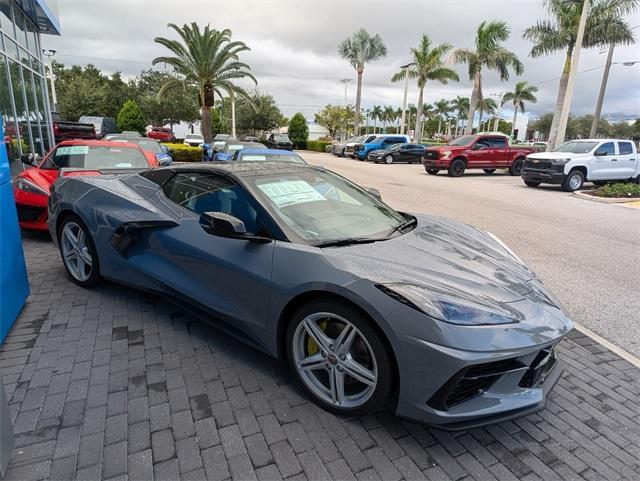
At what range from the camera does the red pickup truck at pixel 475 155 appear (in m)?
18.6

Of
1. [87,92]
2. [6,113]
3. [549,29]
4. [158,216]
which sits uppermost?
[549,29]

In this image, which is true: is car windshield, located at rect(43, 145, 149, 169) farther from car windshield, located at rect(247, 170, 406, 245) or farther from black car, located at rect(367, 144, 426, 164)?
black car, located at rect(367, 144, 426, 164)

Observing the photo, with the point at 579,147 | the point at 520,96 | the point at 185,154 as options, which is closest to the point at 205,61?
the point at 185,154

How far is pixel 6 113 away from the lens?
979cm

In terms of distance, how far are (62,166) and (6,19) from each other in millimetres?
6943

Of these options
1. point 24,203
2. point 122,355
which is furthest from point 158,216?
point 24,203

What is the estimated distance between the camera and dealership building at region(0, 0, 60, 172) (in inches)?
381

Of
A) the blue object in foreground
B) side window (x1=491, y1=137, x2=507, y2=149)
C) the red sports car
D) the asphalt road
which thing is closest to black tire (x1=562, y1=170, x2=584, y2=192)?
the asphalt road

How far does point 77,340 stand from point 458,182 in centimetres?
1586

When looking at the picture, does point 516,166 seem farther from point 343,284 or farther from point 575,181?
point 343,284

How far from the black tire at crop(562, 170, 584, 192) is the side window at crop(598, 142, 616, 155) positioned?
1225 mm

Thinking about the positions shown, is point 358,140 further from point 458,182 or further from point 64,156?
point 64,156

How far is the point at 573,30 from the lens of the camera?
2111 cm

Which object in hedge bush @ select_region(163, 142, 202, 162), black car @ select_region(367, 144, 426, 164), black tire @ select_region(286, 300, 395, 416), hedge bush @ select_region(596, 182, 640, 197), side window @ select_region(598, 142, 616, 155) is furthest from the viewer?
black car @ select_region(367, 144, 426, 164)
